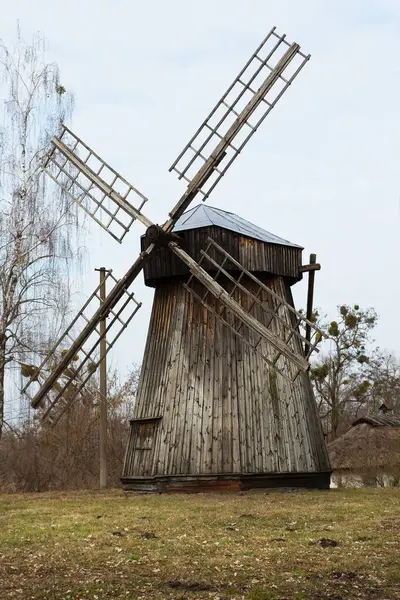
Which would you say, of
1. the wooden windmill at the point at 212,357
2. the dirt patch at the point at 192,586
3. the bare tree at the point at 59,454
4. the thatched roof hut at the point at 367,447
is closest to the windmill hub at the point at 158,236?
the wooden windmill at the point at 212,357

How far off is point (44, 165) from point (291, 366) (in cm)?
772

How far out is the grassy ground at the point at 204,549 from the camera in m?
9.43

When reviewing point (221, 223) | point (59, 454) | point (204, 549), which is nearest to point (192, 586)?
point (204, 549)

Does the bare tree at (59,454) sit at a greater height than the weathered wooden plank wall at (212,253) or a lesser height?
lesser

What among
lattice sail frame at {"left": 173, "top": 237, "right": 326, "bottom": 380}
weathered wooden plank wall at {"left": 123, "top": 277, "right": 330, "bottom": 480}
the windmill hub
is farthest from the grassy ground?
the windmill hub

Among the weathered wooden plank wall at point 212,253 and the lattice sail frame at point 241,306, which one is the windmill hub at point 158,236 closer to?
the weathered wooden plank wall at point 212,253

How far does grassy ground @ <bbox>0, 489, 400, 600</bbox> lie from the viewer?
9430 millimetres

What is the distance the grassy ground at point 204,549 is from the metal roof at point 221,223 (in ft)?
21.1

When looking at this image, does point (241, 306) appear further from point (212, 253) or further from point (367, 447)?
point (367, 447)

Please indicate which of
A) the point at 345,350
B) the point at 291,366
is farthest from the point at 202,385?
the point at 345,350

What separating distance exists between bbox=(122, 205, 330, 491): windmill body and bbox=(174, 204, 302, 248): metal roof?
0.26ft

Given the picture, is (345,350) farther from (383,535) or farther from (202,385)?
(383,535)

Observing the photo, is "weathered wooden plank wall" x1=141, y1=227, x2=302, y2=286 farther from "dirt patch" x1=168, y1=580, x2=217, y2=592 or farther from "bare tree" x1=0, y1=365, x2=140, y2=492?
"dirt patch" x1=168, y1=580, x2=217, y2=592

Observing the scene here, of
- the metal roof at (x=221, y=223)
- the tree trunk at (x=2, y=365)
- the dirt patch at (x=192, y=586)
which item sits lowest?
the dirt patch at (x=192, y=586)
